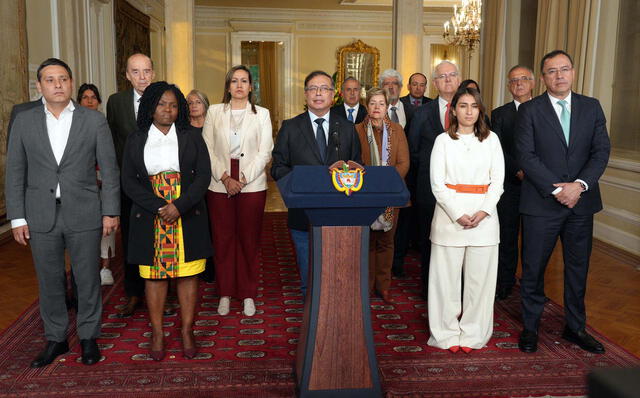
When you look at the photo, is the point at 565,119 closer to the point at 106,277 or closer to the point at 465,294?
the point at 465,294

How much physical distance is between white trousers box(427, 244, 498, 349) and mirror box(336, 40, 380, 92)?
41.6ft

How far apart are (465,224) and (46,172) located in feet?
7.99

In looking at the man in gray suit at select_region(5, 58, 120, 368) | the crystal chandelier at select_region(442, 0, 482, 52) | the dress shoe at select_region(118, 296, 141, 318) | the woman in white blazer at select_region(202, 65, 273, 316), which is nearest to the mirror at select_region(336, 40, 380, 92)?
the crystal chandelier at select_region(442, 0, 482, 52)

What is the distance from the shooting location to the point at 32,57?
7.58m

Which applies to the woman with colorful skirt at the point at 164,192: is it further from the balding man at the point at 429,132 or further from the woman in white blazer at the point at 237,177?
the balding man at the point at 429,132

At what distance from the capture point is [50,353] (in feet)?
11.7

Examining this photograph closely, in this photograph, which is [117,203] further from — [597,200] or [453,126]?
[597,200]

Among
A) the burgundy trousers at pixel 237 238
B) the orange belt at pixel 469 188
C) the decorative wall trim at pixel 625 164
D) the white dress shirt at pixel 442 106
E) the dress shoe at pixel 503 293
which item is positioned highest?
the white dress shirt at pixel 442 106

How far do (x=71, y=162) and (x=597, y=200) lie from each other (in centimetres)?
315

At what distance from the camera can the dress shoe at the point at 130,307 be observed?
14.5 feet

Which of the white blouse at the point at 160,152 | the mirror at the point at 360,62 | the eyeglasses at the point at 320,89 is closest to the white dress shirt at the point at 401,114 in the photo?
the eyeglasses at the point at 320,89

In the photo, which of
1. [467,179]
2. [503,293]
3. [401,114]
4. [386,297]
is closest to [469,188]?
[467,179]

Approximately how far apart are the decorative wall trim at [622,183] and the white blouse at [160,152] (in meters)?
5.16

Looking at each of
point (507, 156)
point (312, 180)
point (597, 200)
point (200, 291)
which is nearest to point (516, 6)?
point (507, 156)
